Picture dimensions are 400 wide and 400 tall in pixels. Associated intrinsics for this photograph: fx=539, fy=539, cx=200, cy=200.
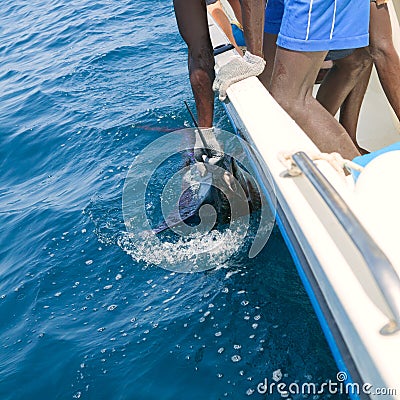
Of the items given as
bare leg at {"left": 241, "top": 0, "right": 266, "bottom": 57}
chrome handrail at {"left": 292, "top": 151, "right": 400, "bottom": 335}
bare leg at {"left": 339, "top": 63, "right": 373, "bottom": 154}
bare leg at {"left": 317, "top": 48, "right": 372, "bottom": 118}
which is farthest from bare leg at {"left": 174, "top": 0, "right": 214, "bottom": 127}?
chrome handrail at {"left": 292, "top": 151, "right": 400, "bottom": 335}

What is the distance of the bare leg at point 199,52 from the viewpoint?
2.69 m

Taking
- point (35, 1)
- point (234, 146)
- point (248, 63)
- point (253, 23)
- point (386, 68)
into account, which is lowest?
point (35, 1)

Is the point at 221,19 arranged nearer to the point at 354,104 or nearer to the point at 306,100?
the point at 354,104

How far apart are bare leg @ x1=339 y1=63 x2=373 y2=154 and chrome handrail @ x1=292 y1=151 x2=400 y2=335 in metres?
1.37

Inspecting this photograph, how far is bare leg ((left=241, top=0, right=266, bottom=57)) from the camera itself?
7.73 feet

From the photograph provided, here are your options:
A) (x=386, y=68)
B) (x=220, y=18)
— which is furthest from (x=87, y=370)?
(x=220, y=18)

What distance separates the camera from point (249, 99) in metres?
2.22

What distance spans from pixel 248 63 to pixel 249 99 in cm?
28

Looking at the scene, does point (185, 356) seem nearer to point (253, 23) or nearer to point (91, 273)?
point (91, 273)

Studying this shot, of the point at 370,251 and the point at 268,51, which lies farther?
the point at 268,51

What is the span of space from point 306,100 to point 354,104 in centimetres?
65

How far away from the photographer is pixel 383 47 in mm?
2383

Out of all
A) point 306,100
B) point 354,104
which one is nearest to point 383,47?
point 354,104

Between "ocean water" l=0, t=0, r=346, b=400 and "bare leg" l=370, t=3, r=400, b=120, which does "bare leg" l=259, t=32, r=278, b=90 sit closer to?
"bare leg" l=370, t=3, r=400, b=120
